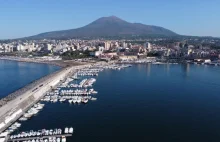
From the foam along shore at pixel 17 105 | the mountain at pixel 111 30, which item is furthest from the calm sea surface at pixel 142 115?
the mountain at pixel 111 30

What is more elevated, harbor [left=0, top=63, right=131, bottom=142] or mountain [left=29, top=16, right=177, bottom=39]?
mountain [left=29, top=16, right=177, bottom=39]

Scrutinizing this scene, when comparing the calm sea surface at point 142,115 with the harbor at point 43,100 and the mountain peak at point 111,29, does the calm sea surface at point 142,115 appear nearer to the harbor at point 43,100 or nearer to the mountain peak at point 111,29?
the harbor at point 43,100

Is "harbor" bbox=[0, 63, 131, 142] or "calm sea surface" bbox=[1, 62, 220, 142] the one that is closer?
"harbor" bbox=[0, 63, 131, 142]

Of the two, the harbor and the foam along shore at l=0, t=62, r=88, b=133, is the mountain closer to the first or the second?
the harbor

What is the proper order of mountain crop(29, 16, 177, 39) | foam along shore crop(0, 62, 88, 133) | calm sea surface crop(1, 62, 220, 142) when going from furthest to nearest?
1. mountain crop(29, 16, 177, 39)
2. foam along shore crop(0, 62, 88, 133)
3. calm sea surface crop(1, 62, 220, 142)

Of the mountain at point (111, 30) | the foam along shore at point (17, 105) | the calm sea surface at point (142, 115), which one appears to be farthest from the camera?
the mountain at point (111, 30)

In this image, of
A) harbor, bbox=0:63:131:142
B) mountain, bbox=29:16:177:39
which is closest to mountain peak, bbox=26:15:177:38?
mountain, bbox=29:16:177:39
